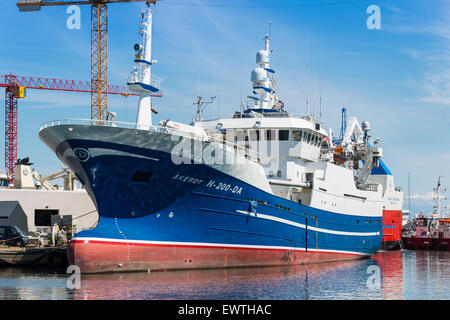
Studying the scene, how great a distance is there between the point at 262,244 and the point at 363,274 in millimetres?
5330

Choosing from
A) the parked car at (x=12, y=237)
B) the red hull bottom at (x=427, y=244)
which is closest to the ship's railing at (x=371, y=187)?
the red hull bottom at (x=427, y=244)

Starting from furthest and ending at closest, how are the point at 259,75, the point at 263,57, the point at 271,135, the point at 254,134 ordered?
1. the point at 263,57
2. the point at 259,75
3. the point at 271,135
4. the point at 254,134

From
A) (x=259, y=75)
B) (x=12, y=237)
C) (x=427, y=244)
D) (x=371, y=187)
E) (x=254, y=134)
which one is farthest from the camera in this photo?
(x=427, y=244)

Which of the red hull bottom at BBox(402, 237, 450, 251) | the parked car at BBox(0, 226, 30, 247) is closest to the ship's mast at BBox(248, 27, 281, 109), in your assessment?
the parked car at BBox(0, 226, 30, 247)

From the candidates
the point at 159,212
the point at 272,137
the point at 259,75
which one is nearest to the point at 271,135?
the point at 272,137

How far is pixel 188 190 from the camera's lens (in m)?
24.2

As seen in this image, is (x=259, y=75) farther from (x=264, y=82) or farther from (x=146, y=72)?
(x=146, y=72)

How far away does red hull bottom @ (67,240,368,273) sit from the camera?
23.1 metres

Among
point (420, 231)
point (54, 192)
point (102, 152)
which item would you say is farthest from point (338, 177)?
point (420, 231)

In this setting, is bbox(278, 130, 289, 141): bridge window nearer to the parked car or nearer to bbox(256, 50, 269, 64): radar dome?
bbox(256, 50, 269, 64): radar dome

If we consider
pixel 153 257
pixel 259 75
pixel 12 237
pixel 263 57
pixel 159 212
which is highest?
pixel 263 57

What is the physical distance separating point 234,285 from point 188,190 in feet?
15.5

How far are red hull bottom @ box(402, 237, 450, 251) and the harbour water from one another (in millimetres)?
26096

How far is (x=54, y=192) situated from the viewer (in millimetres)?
38844
